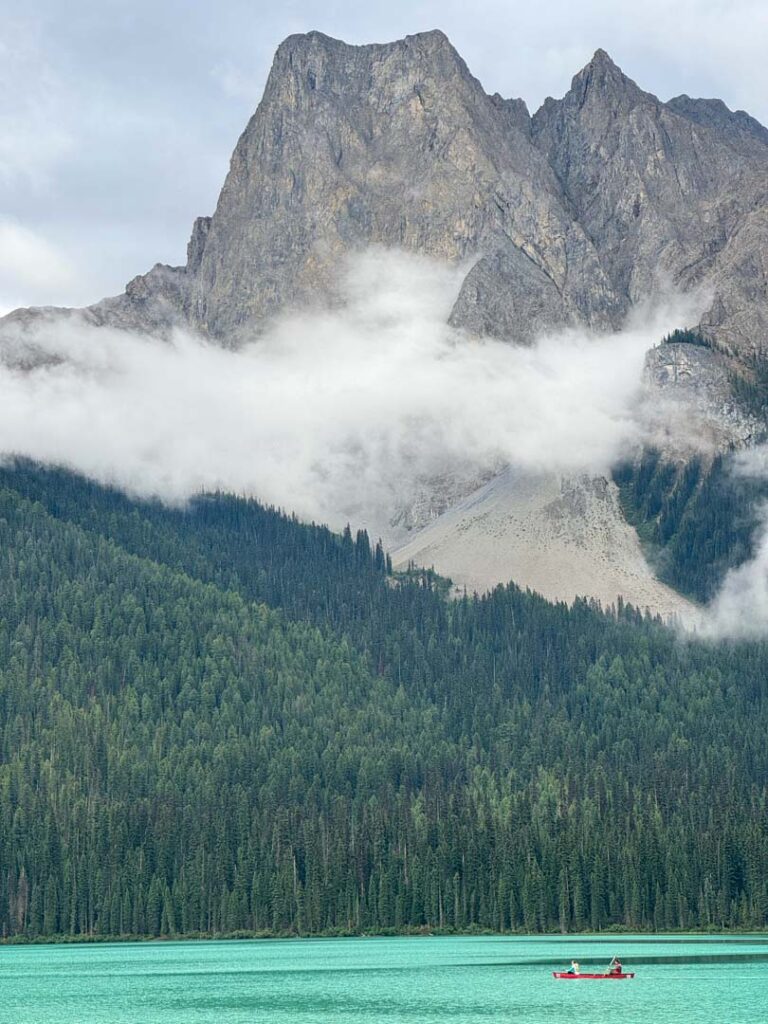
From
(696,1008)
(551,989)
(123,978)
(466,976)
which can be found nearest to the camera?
(696,1008)

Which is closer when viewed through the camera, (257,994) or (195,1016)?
(195,1016)

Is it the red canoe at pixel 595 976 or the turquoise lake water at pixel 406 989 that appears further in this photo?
the red canoe at pixel 595 976

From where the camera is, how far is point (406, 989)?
150000 mm

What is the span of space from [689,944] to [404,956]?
3129cm

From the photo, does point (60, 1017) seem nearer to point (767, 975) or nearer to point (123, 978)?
point (123, 978)

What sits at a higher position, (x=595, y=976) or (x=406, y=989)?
(x=595, y=976)

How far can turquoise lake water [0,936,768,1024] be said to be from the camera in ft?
424

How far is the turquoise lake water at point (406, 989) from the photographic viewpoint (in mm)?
129125

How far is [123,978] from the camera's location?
17350 cm

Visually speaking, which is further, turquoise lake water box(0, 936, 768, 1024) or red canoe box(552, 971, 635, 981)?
red canoe box(552, 971, 635, 981)

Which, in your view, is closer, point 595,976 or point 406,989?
point 406,989

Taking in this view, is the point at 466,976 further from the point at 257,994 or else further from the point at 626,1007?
the point at 626,1007

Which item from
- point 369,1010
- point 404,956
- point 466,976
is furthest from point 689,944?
point 369,1010

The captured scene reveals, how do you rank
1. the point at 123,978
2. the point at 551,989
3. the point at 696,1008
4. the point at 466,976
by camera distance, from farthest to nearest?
1. the point at 123,978
2. the point at 466,976
3. the point at 551,989
4. the point at 696,1008
